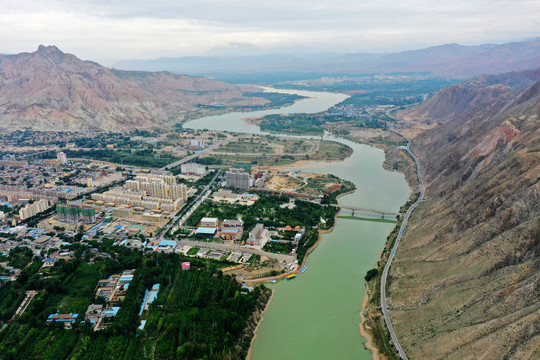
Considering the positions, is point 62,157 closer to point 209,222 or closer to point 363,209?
point 209,222

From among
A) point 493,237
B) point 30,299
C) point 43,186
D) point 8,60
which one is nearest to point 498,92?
point 493,237

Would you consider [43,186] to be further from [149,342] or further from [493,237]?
[493,237]

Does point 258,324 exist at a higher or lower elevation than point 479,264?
lower

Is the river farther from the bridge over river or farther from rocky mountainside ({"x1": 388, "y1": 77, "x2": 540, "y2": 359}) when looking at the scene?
rocky mountainside ({"x1": 388, "y1": 77, "x2": 540, "y2": 359})

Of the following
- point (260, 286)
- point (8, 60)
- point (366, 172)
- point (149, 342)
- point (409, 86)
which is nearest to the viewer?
point (149, 342)

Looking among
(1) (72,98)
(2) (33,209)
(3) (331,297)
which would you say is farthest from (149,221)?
(1) (72,98)

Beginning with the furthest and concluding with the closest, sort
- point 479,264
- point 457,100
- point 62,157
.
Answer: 1. point 457,100
2. point 62,157
3. point 479,264

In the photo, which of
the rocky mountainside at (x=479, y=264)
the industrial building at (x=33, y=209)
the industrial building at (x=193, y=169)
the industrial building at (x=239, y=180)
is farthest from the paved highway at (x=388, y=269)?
the industrial building at (x=33, y=209)
